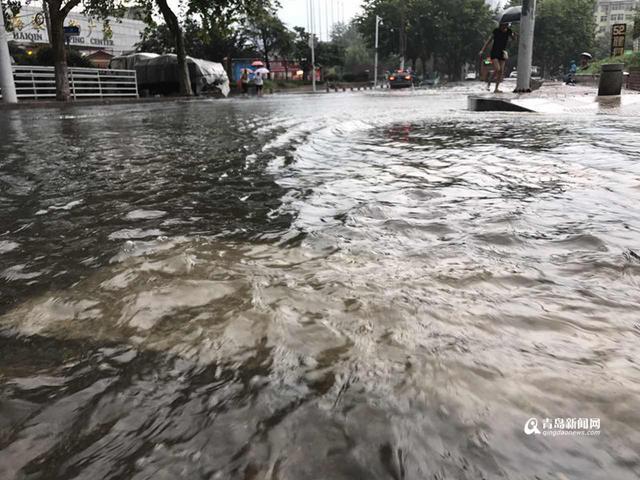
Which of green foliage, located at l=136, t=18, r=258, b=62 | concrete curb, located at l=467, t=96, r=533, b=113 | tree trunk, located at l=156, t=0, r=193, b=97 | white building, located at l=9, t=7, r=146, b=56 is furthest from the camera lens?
green foliage, located at l=136, t=18, r=258, b=62

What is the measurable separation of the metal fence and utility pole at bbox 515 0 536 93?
17.6m

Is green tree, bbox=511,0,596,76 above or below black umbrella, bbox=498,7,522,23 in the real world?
above

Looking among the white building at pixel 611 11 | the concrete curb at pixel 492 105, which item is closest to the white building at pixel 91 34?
the concrete curb at pixel 492 105

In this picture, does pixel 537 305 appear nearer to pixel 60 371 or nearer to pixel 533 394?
pixel 533 394

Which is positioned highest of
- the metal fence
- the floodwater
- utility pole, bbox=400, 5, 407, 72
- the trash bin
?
utility pole, bbox=400, 5, 407, 72

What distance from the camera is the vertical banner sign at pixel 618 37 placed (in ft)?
72.0

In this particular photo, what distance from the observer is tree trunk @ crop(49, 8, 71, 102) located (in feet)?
57.2

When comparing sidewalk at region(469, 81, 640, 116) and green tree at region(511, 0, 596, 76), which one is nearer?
sidewalk at region(469, 81, 640, 116)

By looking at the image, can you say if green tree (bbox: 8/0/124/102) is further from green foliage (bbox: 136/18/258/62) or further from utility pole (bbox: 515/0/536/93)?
green foliage (bbox: 136/18/258/62)

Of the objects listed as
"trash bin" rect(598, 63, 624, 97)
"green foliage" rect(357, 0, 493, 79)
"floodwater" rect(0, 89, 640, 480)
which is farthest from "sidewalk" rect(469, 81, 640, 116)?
"green foliage" rect(357, 0, 493, 79)

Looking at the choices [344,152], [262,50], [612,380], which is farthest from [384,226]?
[262,50]

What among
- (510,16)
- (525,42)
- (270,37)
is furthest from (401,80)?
(525,42)

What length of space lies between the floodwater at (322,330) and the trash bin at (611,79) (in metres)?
9.61

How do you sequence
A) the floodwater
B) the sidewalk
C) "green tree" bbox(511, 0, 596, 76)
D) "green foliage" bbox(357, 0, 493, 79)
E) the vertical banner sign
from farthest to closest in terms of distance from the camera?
"green tree" bbox(511, 0, 596, 76) < "green foliage" bbox(357, 0, 493, 79) < the vertical banner sign < the sidewalk < the floodwater
